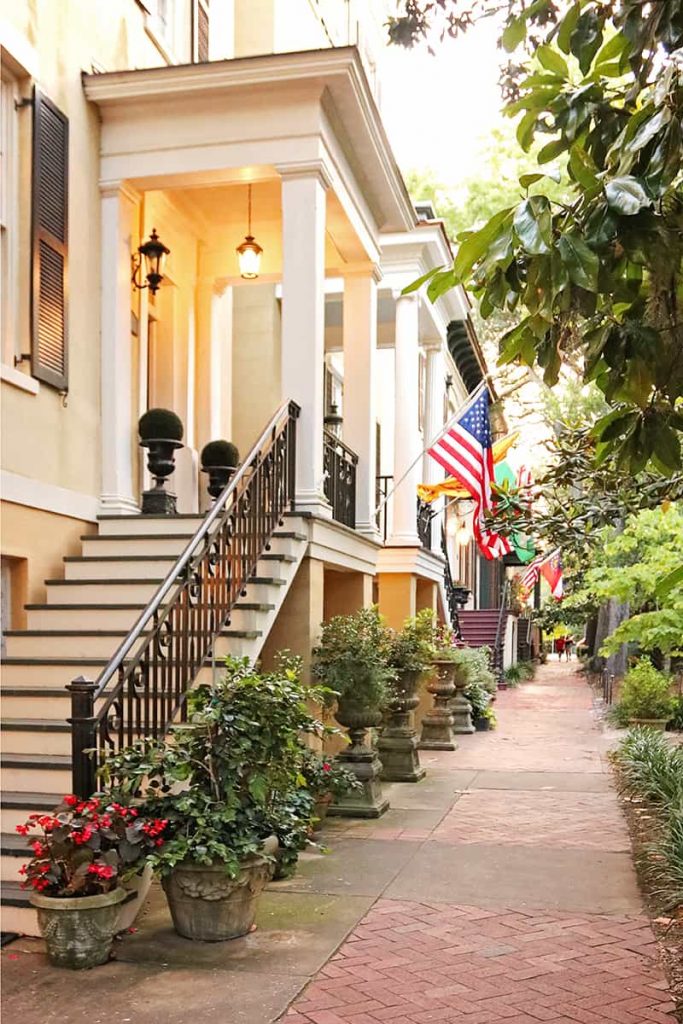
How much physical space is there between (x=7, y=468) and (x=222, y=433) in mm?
5377

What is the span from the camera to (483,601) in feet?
119

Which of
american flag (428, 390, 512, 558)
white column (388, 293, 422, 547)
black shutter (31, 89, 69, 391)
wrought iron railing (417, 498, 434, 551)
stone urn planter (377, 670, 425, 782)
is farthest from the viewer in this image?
wrought iron railing (417, 498, 434, 551)

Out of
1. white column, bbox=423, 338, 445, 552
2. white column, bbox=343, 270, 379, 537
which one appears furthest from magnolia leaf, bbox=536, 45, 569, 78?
white column, bbox=423, 338, 445, 552

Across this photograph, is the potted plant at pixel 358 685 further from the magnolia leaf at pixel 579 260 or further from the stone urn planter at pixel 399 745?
the magnolia leaf at pixel 579 260

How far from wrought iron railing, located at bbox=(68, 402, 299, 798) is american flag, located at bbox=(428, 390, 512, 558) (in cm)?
362

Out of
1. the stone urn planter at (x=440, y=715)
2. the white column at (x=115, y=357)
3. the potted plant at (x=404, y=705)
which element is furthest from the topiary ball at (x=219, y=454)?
the stone urn planter at (x=440, y=715)

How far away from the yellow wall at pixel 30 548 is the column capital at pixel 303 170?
11.3 ft

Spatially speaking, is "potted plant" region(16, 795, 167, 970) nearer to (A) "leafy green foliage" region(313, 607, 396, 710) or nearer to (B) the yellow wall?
(B) the yellow wall

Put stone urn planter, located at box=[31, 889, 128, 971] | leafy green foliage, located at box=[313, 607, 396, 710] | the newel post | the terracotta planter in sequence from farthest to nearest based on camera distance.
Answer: the terracotta planter < leafy green foliage, located at box=[313, 607, 396, 710] < the newel post < stone urn planter, located at box=[31, 889, 128, 971]

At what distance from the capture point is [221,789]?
5.48 m

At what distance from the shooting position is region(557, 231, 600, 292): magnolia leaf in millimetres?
2461

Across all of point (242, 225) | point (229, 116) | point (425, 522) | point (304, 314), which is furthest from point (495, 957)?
point (425, 522)

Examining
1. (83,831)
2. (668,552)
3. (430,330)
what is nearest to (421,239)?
(430,330)

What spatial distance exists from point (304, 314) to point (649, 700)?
10.0m
